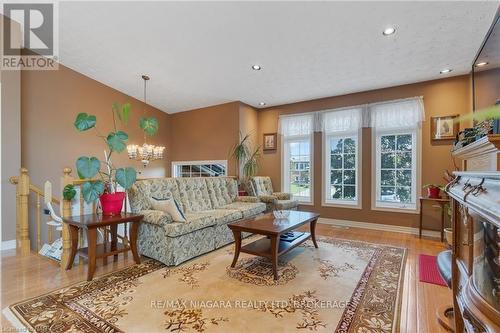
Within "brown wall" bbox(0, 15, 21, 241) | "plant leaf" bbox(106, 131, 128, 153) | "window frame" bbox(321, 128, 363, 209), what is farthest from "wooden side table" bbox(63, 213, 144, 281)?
"window frame" bbox(321, 128, 363, 209)

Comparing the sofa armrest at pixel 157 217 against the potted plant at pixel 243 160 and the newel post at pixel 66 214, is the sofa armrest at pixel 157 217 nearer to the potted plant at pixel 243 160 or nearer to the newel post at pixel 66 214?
the newel post at pixel 66 214

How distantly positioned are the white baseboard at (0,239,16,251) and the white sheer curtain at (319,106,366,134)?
18.2 ft

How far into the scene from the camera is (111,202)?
2.88m

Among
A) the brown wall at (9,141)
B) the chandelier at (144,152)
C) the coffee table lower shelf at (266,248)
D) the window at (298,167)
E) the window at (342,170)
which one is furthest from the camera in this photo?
the window at (298,167)

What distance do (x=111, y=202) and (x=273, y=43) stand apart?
289cm

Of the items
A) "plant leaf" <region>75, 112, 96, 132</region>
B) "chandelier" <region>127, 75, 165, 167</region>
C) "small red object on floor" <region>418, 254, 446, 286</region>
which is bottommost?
"small red object on floor" <region>418, 254, 446, 286</region>

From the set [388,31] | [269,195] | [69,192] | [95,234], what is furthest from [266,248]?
[388,31]

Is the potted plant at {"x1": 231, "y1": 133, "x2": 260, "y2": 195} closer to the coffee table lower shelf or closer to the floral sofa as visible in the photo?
the floral sofa

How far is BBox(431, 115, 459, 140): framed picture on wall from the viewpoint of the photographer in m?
4.04

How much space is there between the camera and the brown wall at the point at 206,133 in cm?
562

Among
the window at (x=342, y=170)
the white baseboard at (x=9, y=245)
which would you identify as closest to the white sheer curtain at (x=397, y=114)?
the window at (x=342, y=170)

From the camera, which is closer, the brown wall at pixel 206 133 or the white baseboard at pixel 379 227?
the white baseboard at pixel 379 227

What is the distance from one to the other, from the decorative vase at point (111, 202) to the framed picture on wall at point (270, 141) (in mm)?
3721

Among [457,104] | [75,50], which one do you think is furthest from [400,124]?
[75,50]
